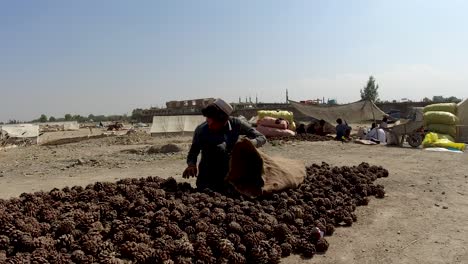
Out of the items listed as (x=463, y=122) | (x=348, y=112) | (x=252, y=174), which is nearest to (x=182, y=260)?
(x=252, y=174)

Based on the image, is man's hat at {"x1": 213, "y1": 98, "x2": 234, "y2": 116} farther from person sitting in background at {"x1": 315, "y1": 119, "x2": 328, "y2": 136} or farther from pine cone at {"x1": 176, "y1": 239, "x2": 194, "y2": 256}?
person sitting in background at {"x1": 315, "y1": 119, "x2": 328, "y2": 136}

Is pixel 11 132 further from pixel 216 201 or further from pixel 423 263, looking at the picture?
pixel 423 263

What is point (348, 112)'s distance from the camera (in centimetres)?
1945

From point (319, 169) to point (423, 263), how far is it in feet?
10.7

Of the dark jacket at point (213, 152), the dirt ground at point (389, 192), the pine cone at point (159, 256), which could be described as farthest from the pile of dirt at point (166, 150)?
the pine cone at point (159, 256)

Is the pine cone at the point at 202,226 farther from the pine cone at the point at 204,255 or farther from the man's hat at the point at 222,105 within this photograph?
the man's hat at the point at 222,105

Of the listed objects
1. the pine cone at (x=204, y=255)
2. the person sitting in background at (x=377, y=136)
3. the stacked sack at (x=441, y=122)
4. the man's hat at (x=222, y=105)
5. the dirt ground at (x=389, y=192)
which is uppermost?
→ the man's hat at (x=222, y=105)

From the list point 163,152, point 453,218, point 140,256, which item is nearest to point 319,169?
point 453,218

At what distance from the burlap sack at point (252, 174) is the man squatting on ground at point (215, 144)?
0.29 meters

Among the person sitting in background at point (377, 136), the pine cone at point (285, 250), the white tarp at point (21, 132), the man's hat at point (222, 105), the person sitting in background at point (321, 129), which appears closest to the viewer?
the pine cone at point (285, 250)

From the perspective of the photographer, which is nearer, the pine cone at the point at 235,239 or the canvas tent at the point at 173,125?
the pine cone at the point at 235,239

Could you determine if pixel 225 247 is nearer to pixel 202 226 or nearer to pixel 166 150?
pixel 202 226

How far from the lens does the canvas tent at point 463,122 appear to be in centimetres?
1610

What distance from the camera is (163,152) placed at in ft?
45.4
